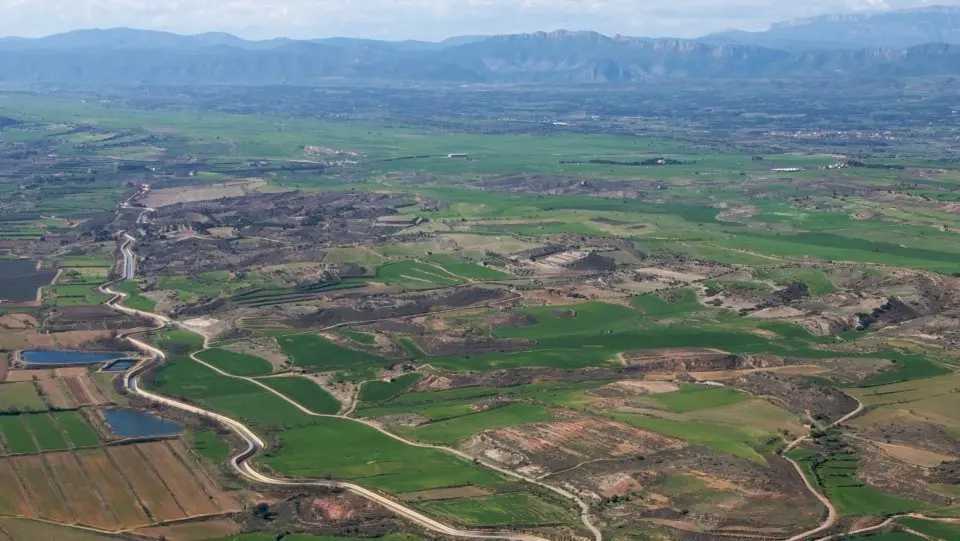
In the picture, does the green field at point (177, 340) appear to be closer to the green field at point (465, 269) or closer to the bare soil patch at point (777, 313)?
the green field at point (465, 269)

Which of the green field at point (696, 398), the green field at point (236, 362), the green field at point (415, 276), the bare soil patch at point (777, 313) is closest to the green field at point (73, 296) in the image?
the green field at point (236, 362)

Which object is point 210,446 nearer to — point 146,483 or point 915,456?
point 146,483

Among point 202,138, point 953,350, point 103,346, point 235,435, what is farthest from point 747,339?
point 202,138

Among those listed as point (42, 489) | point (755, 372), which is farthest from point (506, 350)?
point (42, 489)

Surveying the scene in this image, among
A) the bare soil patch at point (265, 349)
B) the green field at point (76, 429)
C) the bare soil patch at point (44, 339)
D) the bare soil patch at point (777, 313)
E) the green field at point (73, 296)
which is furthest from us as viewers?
the green field at point (73, 296)

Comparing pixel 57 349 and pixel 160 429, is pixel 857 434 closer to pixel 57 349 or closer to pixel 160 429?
pixel 160 429
